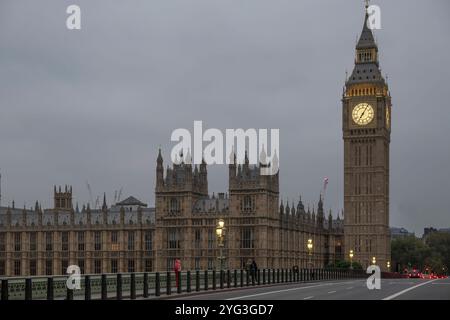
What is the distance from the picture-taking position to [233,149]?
12338 cm

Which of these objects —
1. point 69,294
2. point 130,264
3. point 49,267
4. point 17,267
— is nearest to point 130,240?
point 130,264

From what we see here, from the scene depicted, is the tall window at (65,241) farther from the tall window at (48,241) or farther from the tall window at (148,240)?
the tall window at (148,240)

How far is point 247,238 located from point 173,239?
10584mm

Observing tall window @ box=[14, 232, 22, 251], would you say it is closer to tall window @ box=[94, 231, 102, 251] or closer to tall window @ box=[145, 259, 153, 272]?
tall window @ box=[94, 231, 102, 251]

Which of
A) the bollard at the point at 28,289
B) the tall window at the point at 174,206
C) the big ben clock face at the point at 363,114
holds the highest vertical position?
the big ben clock face at the point at 363,114

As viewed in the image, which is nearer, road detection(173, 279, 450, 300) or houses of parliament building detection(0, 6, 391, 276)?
road detection(173, 279, 450, 300)

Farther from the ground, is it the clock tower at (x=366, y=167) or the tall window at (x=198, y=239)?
the clock tower at (x=366, y=167)

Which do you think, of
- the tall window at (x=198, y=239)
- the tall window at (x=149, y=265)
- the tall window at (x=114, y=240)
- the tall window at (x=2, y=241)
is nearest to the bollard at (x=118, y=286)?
the tall window at (x=198, y=239)

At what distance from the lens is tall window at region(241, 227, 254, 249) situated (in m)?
119

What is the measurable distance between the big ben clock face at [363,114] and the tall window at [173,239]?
4377 centimetres

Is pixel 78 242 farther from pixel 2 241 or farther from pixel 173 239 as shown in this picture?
pixel 173 239

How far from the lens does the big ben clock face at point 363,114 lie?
152775 millimetres

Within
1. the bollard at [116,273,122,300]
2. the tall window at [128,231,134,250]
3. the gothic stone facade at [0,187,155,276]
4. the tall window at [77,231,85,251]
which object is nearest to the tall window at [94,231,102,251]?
the gothic stone facade at [0,187,155,276]
